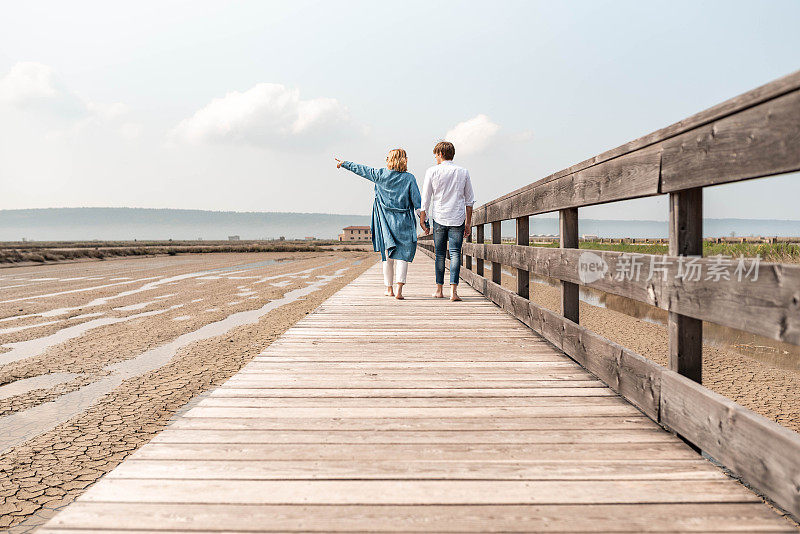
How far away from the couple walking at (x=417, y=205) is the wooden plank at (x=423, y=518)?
14.1ft

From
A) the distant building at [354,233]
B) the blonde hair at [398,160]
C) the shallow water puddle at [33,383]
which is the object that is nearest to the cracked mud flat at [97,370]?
the shallow water puddle at [33,383]

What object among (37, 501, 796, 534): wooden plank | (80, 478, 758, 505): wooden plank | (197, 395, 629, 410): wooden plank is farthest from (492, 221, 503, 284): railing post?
(37, 501, 796, 534): wooden plank

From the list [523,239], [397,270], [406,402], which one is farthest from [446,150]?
[406,402]

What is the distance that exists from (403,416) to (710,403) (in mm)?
1205

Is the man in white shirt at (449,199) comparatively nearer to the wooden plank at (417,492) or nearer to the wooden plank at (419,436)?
the wooden plank at (419,436)

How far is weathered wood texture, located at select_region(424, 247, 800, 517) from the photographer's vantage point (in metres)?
1.35

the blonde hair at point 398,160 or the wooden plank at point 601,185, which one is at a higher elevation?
the blonde hair at point 398,160

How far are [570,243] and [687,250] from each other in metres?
1.33

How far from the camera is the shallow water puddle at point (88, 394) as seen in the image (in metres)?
3.91

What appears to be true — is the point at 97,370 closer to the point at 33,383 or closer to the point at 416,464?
the point at 33,383

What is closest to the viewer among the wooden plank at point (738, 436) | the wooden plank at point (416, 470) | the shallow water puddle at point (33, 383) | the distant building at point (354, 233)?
Result: the wooden plank at point (738, 436)

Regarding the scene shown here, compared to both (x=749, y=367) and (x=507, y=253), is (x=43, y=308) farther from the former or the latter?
(x=749, y=367)

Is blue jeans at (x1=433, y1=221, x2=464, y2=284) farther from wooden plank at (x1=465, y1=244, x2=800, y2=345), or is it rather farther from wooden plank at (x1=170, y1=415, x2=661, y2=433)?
wooden plank at (x1=170, y1=415, x2=661, y2=433)

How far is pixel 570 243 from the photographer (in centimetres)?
322
